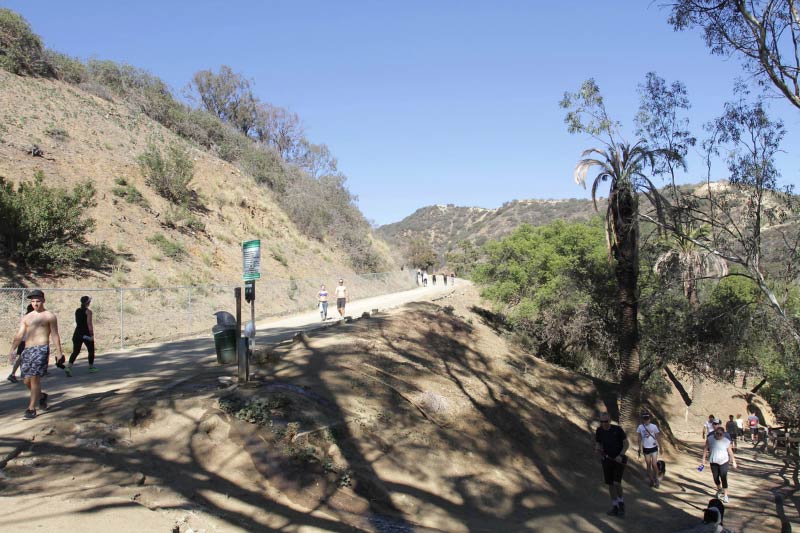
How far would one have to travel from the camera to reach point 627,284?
17.5m

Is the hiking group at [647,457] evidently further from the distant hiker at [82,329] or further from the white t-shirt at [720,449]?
the distant hiker at [82,329]

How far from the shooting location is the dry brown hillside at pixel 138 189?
995 inches

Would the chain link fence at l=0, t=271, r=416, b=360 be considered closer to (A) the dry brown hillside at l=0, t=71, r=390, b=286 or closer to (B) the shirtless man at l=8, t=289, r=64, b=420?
(A) the dry brown hillside at l=0, t=71, r=390, b=286

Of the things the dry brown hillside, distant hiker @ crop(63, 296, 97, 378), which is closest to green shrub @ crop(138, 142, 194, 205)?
the dry brown hillside

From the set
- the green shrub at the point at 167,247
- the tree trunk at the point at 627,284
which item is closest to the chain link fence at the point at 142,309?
the green shrub at the point at 167,247

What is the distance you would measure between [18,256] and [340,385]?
49.7 ft

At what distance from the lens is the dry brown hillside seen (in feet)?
82.9

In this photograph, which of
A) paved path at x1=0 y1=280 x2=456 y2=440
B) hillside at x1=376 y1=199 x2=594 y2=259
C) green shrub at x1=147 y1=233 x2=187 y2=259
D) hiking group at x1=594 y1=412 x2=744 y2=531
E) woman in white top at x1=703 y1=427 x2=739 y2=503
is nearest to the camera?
paved path at x1=0 y1=280 x2=456 y2=440

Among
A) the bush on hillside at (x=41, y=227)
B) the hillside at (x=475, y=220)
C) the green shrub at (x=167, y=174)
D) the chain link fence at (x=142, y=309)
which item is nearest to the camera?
the chain link fence at (x=142, y=309)

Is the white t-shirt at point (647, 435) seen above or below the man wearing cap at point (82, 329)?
below

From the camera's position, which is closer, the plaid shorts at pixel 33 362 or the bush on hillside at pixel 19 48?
the plaid shorts at pixel 33 362

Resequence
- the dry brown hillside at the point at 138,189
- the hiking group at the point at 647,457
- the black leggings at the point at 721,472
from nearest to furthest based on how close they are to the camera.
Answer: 1. the hiking group at the point at 647,457
2. the black leggings at the point at 721,472
3. the dry brown hillside at the point at 138,189

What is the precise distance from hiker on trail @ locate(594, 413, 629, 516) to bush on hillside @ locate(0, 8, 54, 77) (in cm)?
3833

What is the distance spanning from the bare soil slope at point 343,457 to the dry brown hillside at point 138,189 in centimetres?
1355
